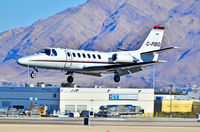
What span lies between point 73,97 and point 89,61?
3019 inches

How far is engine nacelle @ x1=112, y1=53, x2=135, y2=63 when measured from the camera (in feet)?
247

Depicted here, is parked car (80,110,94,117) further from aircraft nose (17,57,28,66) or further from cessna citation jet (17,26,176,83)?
aircraft nose (17,57,28,66)

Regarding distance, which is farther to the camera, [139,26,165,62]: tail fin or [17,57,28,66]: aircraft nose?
[139,26,165,62]: tail fin

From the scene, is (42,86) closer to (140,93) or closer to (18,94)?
(18,94)

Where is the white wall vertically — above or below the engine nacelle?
below

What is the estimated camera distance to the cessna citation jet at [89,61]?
6879cm

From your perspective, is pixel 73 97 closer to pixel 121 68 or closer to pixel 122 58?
pixel 122 58

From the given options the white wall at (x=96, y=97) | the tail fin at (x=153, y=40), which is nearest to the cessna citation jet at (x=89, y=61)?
the tail fin at (x=153, y=40)

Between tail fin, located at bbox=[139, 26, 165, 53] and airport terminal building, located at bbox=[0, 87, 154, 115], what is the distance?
213 ft

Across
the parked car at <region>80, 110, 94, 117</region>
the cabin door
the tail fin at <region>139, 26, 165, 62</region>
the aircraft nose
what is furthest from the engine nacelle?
the parked car at <region>80, 110, 94, 117</region>

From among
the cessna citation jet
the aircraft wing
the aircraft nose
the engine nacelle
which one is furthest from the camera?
the engine nacelle

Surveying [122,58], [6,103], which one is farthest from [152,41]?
[6,103]

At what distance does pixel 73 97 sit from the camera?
148375 mm

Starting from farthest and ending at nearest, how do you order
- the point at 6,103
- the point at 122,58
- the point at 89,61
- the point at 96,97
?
the point at 6,103
the point at 96,97
the point at 122,58
the point at 89,61
